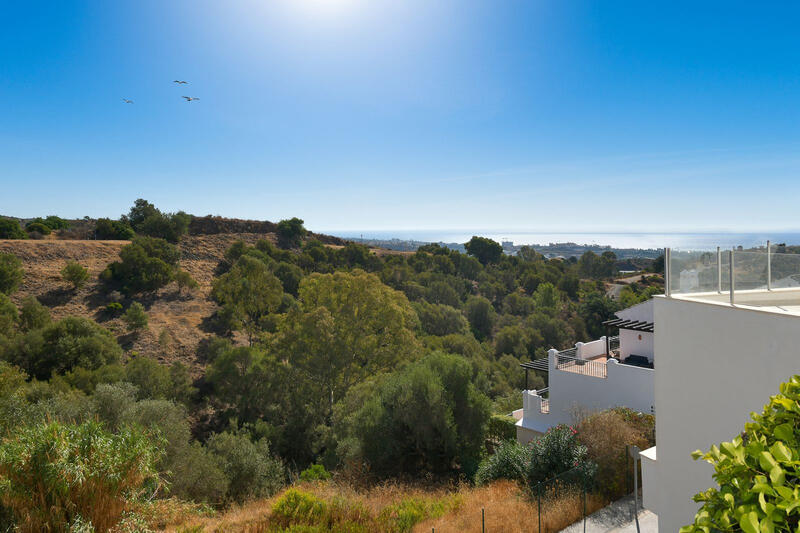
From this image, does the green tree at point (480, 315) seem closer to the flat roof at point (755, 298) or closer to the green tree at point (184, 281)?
the green tree at point (184, 281)

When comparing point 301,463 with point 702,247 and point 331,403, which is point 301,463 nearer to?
point 331,403

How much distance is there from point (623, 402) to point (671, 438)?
6461mm

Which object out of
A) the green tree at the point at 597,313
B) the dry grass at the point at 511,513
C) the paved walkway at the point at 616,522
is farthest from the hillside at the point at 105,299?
the green tree at the point at 597,313

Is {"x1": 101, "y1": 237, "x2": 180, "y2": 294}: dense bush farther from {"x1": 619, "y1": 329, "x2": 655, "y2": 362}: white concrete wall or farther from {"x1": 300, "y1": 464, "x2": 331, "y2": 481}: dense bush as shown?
{"x1": 619, "y1": 329, "x2": 655, "y2": 362}: white concrete wall

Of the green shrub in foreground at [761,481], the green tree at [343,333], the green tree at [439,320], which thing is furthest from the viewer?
the green tree at [439,320]

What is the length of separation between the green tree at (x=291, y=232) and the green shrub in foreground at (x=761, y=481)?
4726 centimetres

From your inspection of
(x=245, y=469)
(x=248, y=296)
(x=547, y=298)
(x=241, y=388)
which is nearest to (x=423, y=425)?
(x=245, y=469)

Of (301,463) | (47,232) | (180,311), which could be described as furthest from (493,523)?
(47,232)

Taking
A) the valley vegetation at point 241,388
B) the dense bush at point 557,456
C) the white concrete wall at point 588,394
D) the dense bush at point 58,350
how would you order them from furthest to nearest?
the dense bush at point 58,350 → the white concrete wall at point 588,394 → the dense bush at point 557,456 → the valley vegetation at point 241,388

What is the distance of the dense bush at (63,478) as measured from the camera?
6.41 m

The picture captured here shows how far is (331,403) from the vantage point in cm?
1844

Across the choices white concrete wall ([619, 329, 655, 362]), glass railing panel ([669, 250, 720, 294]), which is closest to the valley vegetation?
white concrete wall ([619, 329, 655, 362])

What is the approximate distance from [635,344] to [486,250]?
1660 inches

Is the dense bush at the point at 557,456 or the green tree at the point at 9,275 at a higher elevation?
the green tree at the point at 9,275
